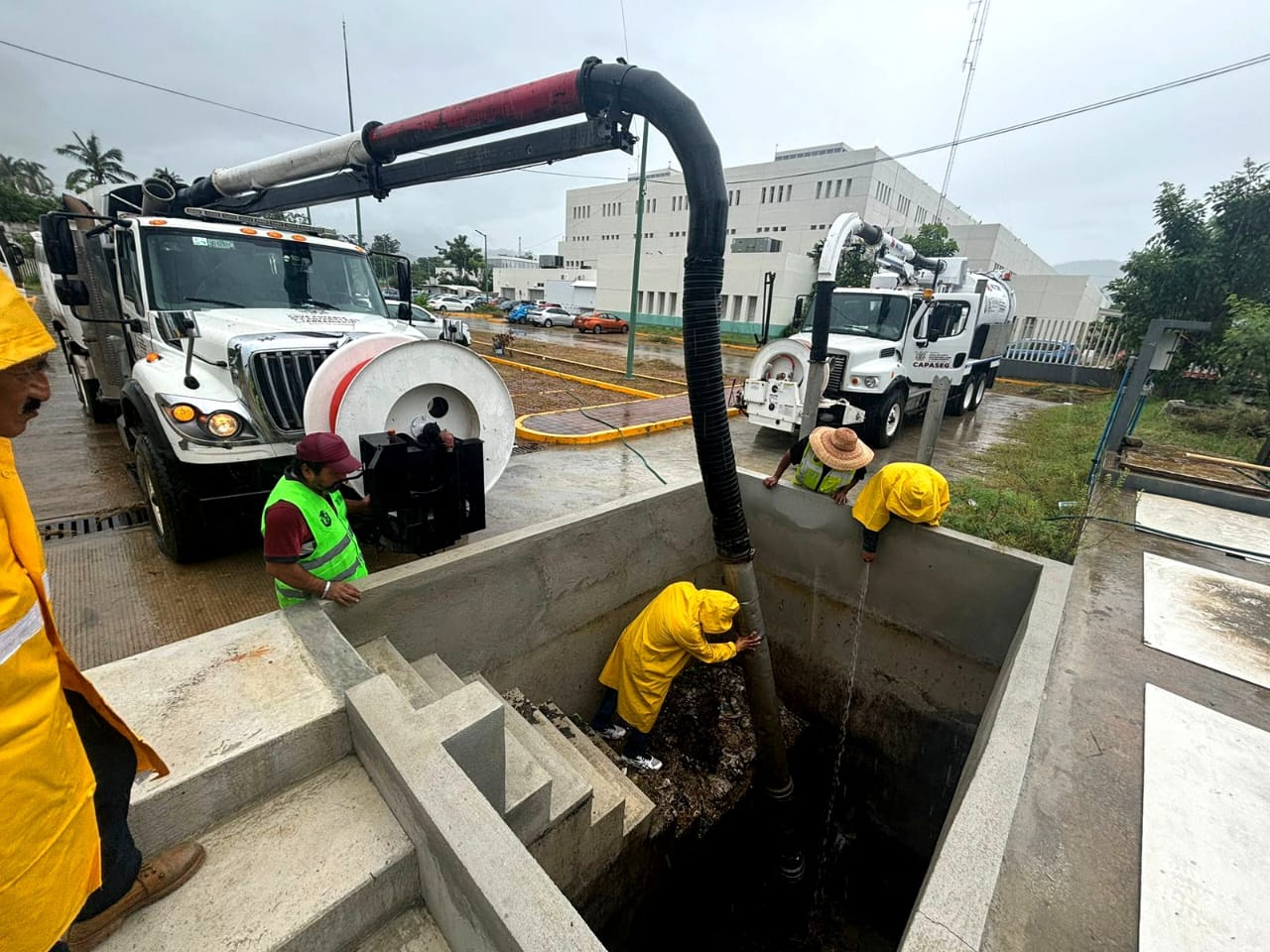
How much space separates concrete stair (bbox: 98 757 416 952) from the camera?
5.17 feet

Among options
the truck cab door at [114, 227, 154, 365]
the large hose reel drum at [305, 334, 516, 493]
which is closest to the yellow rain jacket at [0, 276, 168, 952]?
the large hose reel drum at [305, 334, 516, 493]

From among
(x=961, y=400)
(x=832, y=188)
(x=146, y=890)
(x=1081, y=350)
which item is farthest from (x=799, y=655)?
(x=832, y=188)

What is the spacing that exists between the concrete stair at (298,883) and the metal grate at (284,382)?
2.43 metres

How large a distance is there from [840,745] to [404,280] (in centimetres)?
681

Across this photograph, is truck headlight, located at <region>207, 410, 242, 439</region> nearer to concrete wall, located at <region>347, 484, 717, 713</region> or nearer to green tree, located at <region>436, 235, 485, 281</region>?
concrete wall, located at <region>347, 484, 717, 713</region>

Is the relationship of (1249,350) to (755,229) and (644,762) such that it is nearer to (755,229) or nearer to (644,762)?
(644,762)

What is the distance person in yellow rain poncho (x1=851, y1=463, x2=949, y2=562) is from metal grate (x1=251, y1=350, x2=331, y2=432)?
4.43 meters

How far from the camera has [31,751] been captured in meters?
1.11

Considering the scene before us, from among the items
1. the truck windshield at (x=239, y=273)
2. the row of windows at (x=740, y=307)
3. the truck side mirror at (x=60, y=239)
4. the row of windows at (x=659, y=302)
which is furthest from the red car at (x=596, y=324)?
the truck side mirror at (x=60, y=239)

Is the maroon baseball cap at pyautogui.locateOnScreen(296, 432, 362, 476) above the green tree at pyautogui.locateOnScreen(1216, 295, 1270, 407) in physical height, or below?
below

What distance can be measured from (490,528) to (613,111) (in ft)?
11.0

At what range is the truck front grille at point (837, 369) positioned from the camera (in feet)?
25.8

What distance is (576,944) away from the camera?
4.79ft

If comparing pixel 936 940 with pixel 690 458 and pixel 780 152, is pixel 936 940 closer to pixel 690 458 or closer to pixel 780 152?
pixel 690 458
